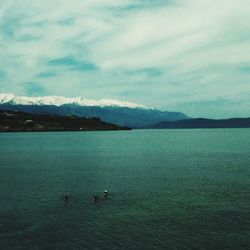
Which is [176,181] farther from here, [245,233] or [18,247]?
[18,247]

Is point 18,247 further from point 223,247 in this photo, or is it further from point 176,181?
point 176,181

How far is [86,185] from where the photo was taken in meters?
94.9

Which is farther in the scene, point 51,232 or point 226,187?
point 226,187

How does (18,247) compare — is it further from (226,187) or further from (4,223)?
(226,187)

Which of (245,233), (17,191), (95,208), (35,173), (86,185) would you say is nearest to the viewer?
(245,233)

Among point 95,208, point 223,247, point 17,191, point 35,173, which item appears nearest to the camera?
point 223,247

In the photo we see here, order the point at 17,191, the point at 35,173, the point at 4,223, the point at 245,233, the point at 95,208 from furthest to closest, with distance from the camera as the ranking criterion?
the point at 35,173, the point at 17,191, the point at 95,208, the point at 4,223, the point at 245,233

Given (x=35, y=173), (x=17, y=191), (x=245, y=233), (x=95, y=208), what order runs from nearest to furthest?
(x=245, y=233), (x=95, y=208), (x=17, y=191), (x=35, y=173)

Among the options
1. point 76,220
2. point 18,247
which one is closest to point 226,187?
point 76,220

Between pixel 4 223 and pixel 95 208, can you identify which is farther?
pixel 95 208

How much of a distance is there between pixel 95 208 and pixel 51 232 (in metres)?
14.0

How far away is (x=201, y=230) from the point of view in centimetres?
5609

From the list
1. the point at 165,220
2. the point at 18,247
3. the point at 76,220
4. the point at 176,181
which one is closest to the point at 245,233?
the point at 165,220

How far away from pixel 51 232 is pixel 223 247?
23564mm
